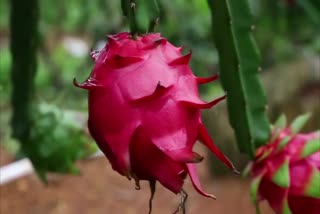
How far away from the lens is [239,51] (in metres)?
0.87

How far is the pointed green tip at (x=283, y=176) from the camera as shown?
820mm

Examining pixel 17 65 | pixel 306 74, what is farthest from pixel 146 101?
pixel 306 74

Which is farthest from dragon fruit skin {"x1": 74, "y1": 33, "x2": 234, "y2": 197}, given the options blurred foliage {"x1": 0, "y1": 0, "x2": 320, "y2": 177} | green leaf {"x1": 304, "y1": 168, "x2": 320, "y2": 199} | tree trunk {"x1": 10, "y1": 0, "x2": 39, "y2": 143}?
blurred foliage {"x1": 0, "y1": 0, "x2": 320, "y2": 177}

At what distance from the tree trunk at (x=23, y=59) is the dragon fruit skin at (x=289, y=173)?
1.29 ft

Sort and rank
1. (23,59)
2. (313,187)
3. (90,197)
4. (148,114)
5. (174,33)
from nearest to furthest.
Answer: (148,114) → (313,187) → (23,59) → (90,197) → (174,33)

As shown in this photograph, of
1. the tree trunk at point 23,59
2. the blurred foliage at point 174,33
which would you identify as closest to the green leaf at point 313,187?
the tree trunk at point 23,59

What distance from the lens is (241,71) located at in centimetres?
88

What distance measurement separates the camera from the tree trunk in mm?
1076

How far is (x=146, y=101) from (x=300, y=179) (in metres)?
0.29

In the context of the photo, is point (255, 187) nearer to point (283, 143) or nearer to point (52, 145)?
point (283, 143)

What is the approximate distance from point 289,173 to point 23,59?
467 mm

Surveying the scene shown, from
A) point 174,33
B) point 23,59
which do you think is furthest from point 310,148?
point 174,33

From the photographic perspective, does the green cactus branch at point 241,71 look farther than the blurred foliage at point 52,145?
No

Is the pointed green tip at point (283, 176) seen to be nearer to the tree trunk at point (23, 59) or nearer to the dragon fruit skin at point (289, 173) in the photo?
the dragon fruit skin at point (289, 173)
